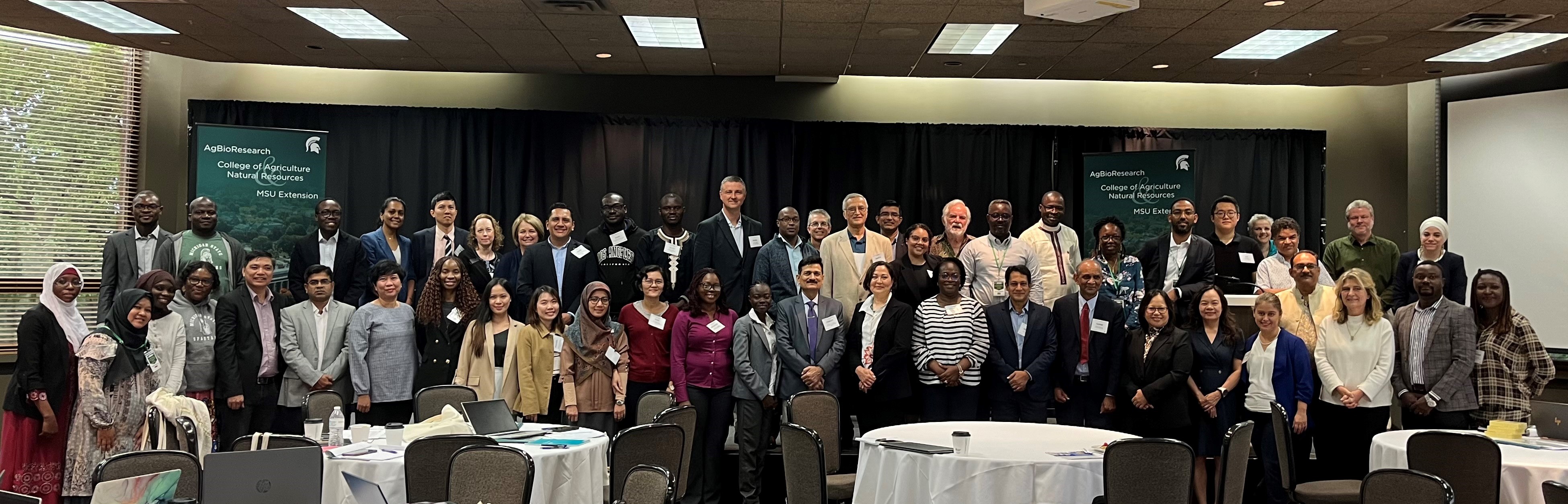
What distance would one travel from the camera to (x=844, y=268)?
761 cm

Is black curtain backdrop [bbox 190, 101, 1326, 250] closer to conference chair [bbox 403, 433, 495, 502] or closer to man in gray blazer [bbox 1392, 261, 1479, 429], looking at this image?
man in gray blazer [bbox 1392, 261, 1479, 429]

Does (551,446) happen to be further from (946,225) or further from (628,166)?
(628,166)

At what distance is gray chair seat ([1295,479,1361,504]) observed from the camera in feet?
18.5

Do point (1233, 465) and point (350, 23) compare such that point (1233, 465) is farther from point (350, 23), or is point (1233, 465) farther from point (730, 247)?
point (350, 23)

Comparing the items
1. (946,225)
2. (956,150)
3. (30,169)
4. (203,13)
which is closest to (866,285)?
(946,225)

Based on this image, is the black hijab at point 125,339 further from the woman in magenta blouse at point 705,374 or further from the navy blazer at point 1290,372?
the navy blazer at point 1290,372

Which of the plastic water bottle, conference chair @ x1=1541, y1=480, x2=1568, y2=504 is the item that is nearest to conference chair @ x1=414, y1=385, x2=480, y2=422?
the plastic water bottle

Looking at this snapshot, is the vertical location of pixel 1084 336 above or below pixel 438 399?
above

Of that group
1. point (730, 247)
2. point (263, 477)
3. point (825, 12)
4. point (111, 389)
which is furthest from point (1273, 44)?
point (111, 389)

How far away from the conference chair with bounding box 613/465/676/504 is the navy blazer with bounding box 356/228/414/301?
14.4 feet

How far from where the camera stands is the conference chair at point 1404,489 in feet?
13.0

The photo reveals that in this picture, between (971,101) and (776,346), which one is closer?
(776,346)

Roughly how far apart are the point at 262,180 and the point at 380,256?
56.3 inches

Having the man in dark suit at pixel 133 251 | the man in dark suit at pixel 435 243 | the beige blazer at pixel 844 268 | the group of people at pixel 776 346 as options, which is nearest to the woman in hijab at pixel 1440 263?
the group of people at pixel 776 346
